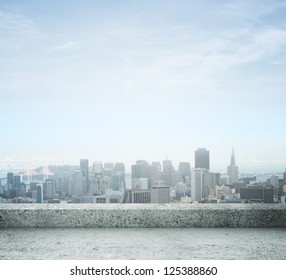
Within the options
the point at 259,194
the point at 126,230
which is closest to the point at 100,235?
the point at 126,230

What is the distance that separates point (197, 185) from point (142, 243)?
23.0ft

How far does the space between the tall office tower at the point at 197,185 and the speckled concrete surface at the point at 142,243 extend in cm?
291

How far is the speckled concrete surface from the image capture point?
13.3 ft

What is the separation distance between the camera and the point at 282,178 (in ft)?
23.8

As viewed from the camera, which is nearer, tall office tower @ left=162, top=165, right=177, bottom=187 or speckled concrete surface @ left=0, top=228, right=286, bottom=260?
speckled concrete surface @ left=0, top=228, right=286, bottom=260

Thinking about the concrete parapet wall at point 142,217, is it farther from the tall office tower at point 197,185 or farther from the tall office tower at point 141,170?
the tall office tower at point 141,170

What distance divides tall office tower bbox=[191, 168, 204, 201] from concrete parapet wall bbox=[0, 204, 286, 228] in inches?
100.0

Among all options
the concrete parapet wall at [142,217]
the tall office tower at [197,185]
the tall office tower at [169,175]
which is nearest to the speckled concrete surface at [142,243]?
the concrete parapet wall at [142,217]

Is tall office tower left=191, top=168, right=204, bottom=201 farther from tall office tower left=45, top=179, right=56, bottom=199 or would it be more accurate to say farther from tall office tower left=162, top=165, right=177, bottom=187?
tall office tower left=45, top=179, right=56, bottom=199

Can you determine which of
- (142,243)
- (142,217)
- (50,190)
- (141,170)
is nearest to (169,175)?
(141,170)

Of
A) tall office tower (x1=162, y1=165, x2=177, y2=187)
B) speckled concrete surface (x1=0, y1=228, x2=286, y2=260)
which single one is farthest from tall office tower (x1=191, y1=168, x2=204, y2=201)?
speckled concrete surface (x1=0, y1=228, x2=286, y2=260)

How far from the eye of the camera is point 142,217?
5.15 m

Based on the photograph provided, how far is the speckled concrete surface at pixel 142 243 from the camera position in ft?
13.3
